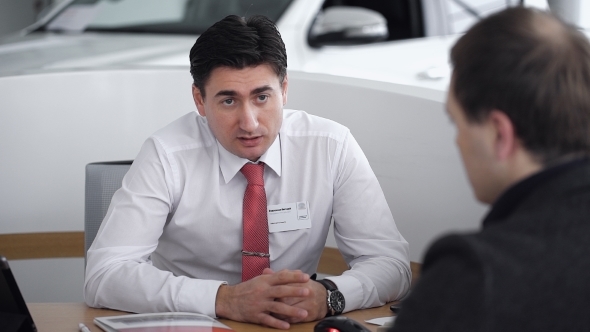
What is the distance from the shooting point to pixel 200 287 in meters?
1.72

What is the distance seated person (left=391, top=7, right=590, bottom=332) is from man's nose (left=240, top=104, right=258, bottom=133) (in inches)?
40.1

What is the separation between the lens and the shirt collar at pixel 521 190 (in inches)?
35.1

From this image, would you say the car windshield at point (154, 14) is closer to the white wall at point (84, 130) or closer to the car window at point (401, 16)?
the white wall at point (84, 130)

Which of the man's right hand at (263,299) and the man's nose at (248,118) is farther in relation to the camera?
the man's nose at (248,118)

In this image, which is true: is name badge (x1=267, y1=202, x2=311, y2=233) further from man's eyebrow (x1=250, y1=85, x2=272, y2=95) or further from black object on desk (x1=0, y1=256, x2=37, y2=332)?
black object on desk (x1=0, y1=256, x2=37, y2=332)

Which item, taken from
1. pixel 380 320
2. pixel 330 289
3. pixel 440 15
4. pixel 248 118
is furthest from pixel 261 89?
pixel 440 15

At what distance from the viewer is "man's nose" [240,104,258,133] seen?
6.55ft

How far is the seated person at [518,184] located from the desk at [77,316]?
0.67m

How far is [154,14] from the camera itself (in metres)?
3.60

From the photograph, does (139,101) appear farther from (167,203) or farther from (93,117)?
A: (167,203)

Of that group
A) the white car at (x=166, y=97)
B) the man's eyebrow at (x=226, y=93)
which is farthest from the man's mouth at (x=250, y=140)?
the white car at (x=166, y=97)

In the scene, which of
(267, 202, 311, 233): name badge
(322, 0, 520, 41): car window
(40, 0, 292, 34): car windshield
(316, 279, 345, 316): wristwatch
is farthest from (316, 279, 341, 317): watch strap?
(322, 0, 520, 41): car window

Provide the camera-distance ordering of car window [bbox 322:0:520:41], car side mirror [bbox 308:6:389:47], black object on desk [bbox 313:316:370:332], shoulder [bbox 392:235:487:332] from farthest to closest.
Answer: car window [bbox 322:0:520:41], car side mirror [bbox 308:6:389:47], black object on desk [bbox 313:316:370:332], shoulder [bbox 392:235:487:332]

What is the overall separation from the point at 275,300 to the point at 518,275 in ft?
2.99
